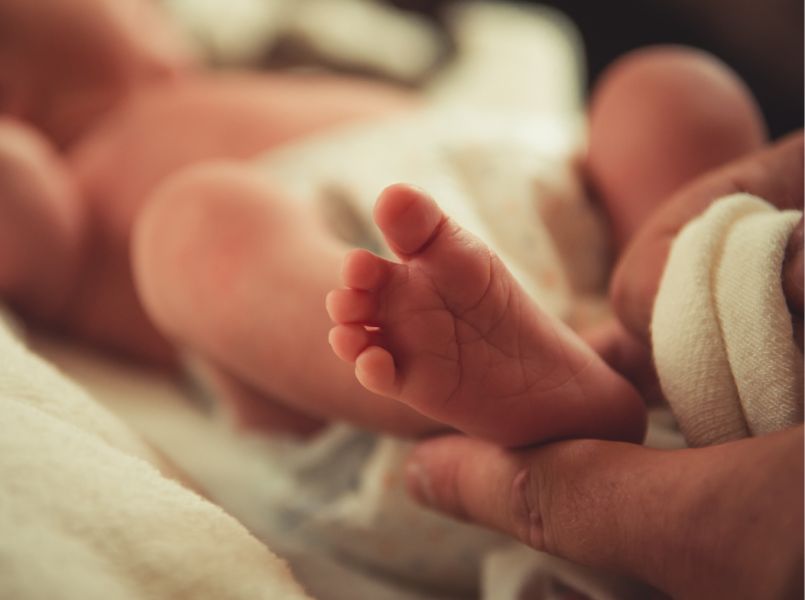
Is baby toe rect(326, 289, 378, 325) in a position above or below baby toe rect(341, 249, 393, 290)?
below

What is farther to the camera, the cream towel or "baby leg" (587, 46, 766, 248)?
"baby leg" (587, 46, 766, 248)

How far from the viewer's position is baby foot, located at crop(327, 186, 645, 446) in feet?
1.43

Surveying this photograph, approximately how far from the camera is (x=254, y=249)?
2.04 ft

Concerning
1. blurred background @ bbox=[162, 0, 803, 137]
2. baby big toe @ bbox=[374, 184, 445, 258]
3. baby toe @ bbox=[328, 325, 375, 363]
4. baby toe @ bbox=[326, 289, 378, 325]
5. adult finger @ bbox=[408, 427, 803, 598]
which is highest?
blurred background @ bbox=[162, 0, 803, 137]

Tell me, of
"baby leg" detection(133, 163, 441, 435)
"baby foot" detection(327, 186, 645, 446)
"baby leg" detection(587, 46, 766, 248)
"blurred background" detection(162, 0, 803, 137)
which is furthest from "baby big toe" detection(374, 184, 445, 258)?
"blurred background" detection(162, 0, 803, 137)

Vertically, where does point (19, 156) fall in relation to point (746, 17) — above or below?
below

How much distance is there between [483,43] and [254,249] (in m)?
0.82

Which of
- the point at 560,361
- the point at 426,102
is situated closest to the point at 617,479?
the point at 560,361

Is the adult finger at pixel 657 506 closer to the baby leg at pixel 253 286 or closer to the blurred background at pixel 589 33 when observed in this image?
the baby leg at pixel 253 286

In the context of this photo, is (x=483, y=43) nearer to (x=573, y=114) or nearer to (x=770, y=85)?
(x=573, y=114)

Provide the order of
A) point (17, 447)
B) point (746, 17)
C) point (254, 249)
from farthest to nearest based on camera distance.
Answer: point (746, 17), point (254, 249), point (17, 447)

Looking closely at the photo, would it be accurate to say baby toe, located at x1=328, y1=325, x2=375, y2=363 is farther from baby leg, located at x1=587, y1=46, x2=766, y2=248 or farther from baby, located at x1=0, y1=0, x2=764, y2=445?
baby leg, located at x1=587, y1=46, x2=766, y2=248

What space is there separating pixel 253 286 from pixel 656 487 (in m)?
0.33

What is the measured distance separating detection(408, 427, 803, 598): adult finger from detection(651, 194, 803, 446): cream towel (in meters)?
0.05
